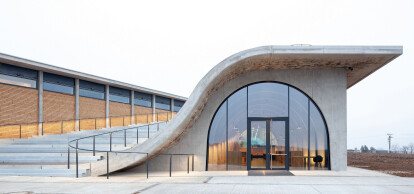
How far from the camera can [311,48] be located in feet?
41.4

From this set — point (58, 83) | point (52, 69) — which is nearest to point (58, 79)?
point (58, 83)

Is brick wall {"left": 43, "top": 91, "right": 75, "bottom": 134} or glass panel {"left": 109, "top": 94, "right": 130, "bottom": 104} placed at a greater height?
glass panel {"left": 109, "top": 94, "right": 130, "bottom": 104}

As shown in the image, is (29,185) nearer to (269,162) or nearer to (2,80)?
(269,162)

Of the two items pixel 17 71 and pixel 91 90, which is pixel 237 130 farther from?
pixel 91 90

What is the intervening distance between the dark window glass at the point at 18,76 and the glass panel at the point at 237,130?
12.3m

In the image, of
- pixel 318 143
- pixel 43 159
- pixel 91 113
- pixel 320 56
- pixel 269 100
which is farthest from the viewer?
pixel 91 113

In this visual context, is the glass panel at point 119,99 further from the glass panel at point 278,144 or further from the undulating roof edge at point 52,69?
the glass panel at point 278,144

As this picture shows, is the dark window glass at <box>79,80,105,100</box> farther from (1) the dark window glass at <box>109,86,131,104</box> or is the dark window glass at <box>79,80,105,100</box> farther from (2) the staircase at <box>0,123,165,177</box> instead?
(2) the staircase at <box>0,123,165,177</box>

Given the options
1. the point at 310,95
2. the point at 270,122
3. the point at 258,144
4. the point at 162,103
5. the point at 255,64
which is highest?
the point at 255,64

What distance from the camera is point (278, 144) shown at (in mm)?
14953

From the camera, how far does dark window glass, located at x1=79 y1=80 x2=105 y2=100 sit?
25.3 meters

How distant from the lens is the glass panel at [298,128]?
48.8 feet

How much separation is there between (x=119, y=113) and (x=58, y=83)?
7.67 metres

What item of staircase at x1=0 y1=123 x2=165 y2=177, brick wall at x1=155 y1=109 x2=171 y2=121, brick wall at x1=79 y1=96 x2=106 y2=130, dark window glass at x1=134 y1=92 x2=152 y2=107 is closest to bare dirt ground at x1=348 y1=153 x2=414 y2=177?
staircase at x1=0 y1=123 x2=165 y2=177
